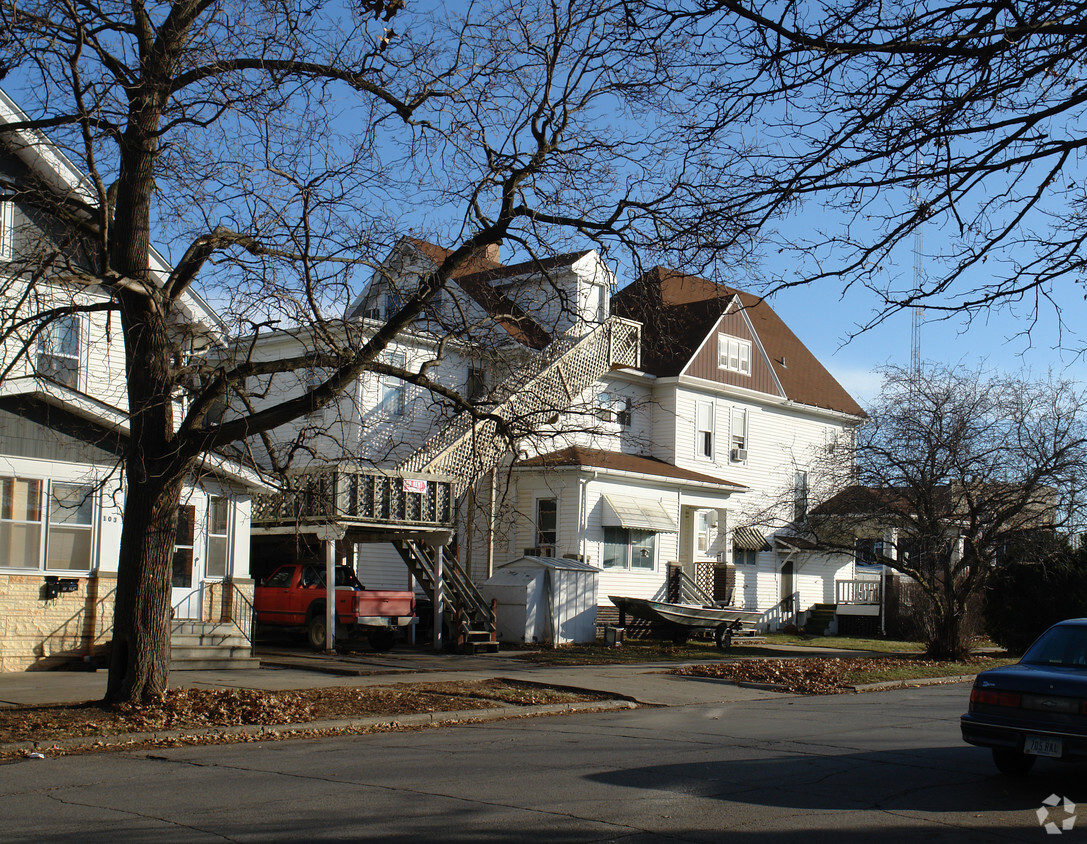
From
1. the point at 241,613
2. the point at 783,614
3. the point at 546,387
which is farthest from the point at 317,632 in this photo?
the point at 783,614

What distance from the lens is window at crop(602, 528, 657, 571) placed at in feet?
104

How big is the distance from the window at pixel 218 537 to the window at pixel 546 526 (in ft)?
37.8

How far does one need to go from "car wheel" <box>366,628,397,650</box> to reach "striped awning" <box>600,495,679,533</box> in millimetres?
8372

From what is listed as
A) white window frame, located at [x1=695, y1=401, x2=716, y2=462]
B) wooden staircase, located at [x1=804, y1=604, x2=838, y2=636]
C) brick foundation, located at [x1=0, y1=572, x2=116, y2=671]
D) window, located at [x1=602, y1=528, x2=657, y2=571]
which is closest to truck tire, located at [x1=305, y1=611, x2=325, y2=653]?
brick foundation, located at [x1=0, y1=572, x2=116, y2=671]

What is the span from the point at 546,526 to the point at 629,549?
2720 millimetres

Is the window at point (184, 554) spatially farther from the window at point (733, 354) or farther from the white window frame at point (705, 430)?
the window at point (733, 354)

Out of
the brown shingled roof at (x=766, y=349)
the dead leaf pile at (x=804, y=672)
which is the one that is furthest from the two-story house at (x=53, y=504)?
the brown shingled roof at (x=766, y=349)

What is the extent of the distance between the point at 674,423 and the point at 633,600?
7875 millimetres

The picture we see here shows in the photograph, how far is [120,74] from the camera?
12.3 metres

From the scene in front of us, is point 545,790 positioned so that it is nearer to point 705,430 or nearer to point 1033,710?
point 1033,710

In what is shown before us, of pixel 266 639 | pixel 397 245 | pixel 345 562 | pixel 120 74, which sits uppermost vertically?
pixel 120 74

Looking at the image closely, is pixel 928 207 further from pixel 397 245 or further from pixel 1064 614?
pixel 1064 614

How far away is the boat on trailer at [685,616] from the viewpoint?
29.4 meters

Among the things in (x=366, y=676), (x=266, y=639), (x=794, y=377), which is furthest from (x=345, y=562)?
(x=794, y=377)
